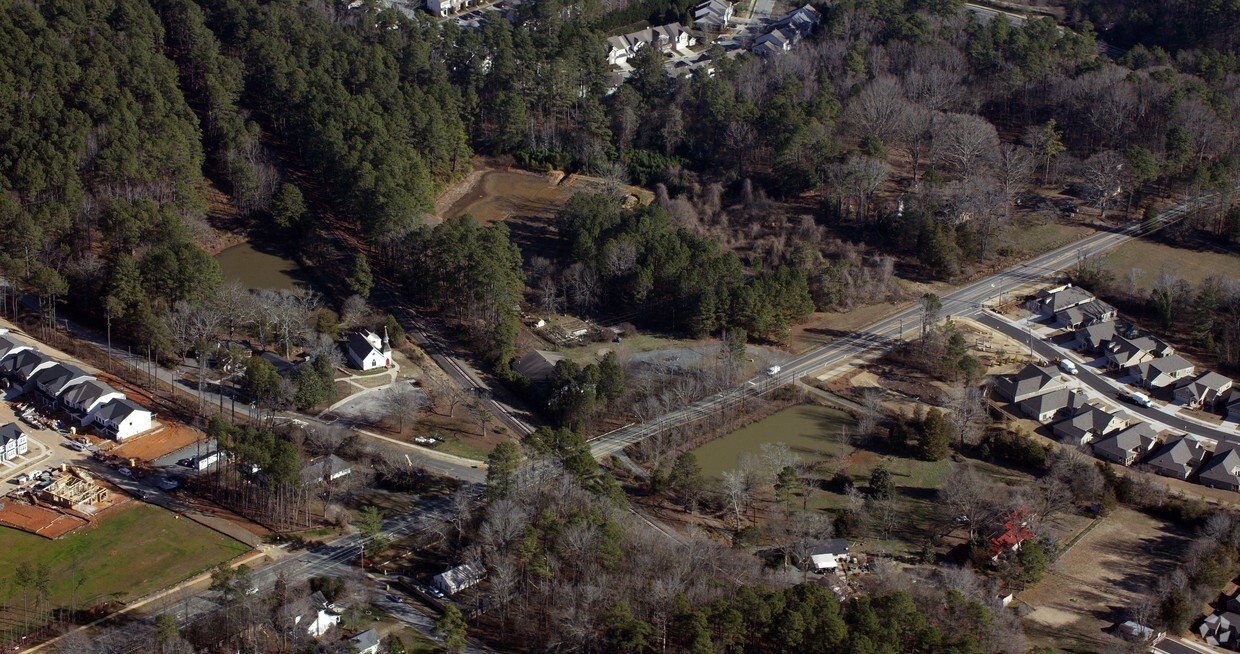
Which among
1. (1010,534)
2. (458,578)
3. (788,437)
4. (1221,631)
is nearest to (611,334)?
(788,437)

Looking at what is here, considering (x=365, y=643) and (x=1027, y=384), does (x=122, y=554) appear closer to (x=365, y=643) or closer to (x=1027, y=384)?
(x=365, y=643)

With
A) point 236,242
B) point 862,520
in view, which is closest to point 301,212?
point 236,242

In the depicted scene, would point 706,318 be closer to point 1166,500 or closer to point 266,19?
point 1166,500

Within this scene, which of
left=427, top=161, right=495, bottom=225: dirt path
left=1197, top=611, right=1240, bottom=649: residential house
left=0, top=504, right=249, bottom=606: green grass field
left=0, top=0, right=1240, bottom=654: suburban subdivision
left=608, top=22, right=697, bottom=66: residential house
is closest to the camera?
left=0, top=504, right=249, bottom=606: green grass field

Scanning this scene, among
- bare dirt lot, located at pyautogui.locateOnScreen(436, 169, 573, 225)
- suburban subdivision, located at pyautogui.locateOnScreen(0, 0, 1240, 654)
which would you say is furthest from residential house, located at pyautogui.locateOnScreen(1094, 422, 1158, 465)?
bare dirt lot, located at pyautogui.locateOnScreen(436, 169, 573, 225)

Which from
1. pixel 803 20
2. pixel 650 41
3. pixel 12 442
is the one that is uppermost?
pixel 803 20

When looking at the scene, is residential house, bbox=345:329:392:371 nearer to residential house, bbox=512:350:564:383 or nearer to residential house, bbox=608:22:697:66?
residential house, bbox=512:350:564:383
